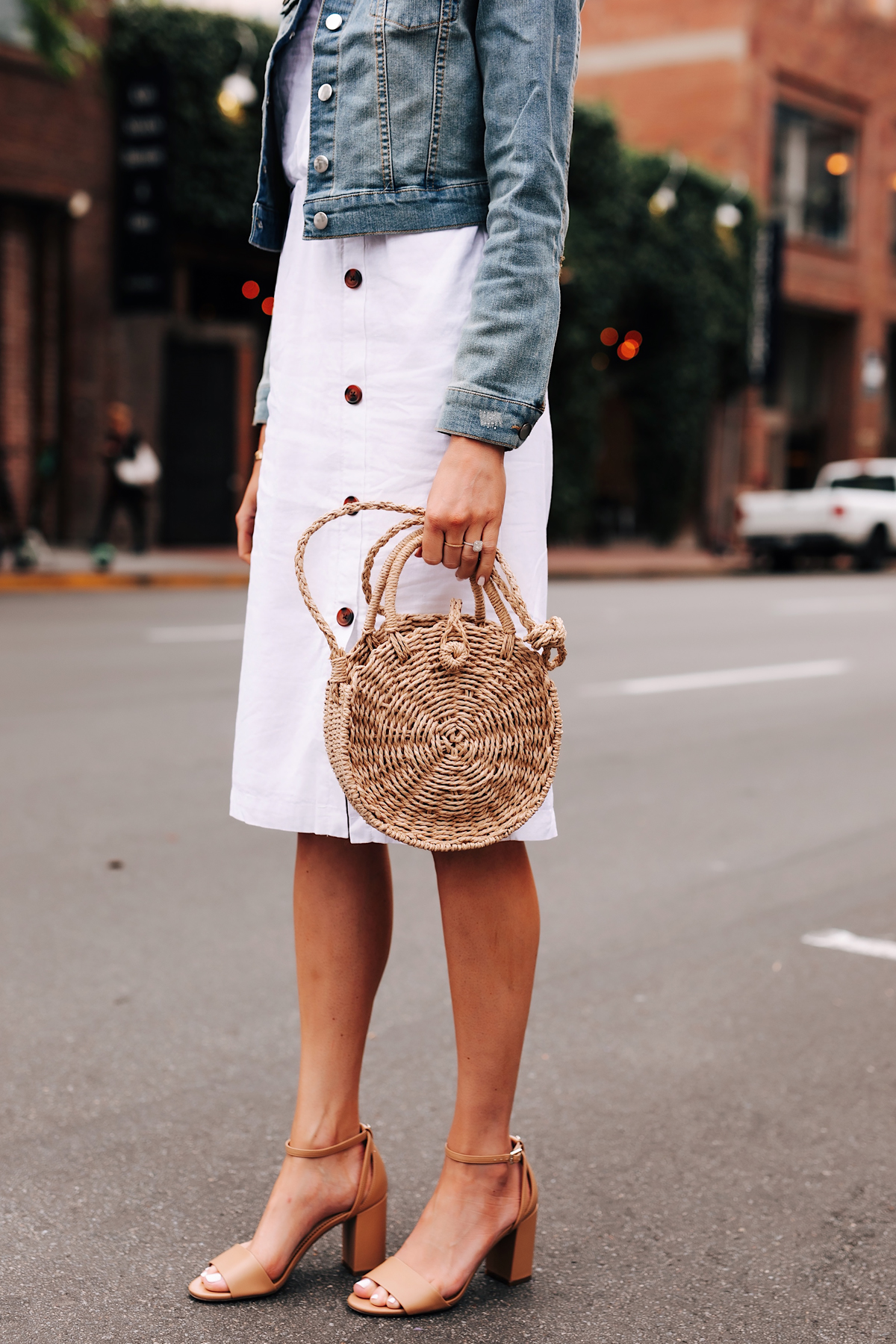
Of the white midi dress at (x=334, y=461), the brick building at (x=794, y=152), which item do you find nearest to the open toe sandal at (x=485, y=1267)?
the white midi dress at (x=334, y=461)

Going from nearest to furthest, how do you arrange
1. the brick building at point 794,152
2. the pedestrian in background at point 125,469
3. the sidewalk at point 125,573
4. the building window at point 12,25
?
the sidewalk at point 125,573
the pedestrian in background at point 125,469
the building window at point 12,25
the brick building at point 794,152

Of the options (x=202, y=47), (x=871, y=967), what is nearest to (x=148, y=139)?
(x=202, y=47)

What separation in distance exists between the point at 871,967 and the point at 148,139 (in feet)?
57.9

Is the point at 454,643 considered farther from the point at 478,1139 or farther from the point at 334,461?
the point at 478,1139

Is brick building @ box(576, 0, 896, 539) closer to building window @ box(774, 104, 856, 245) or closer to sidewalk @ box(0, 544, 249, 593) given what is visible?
building window @ box(774, 104, 856, 245)

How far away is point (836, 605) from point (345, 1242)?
1450 cm

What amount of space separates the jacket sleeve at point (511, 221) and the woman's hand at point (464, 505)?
0.08 feet

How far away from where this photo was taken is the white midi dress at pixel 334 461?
205cm

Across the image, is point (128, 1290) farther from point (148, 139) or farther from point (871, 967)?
point (148, 139)

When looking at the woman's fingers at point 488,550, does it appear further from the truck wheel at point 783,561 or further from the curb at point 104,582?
the truck wheel at point 783,561

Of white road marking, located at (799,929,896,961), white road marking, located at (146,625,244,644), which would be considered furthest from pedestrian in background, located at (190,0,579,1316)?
white road marking, located at (146,625,244,644)

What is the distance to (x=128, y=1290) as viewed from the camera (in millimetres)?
2123

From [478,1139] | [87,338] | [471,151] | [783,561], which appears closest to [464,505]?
[471,151]

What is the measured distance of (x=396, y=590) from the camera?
2.02 metres
